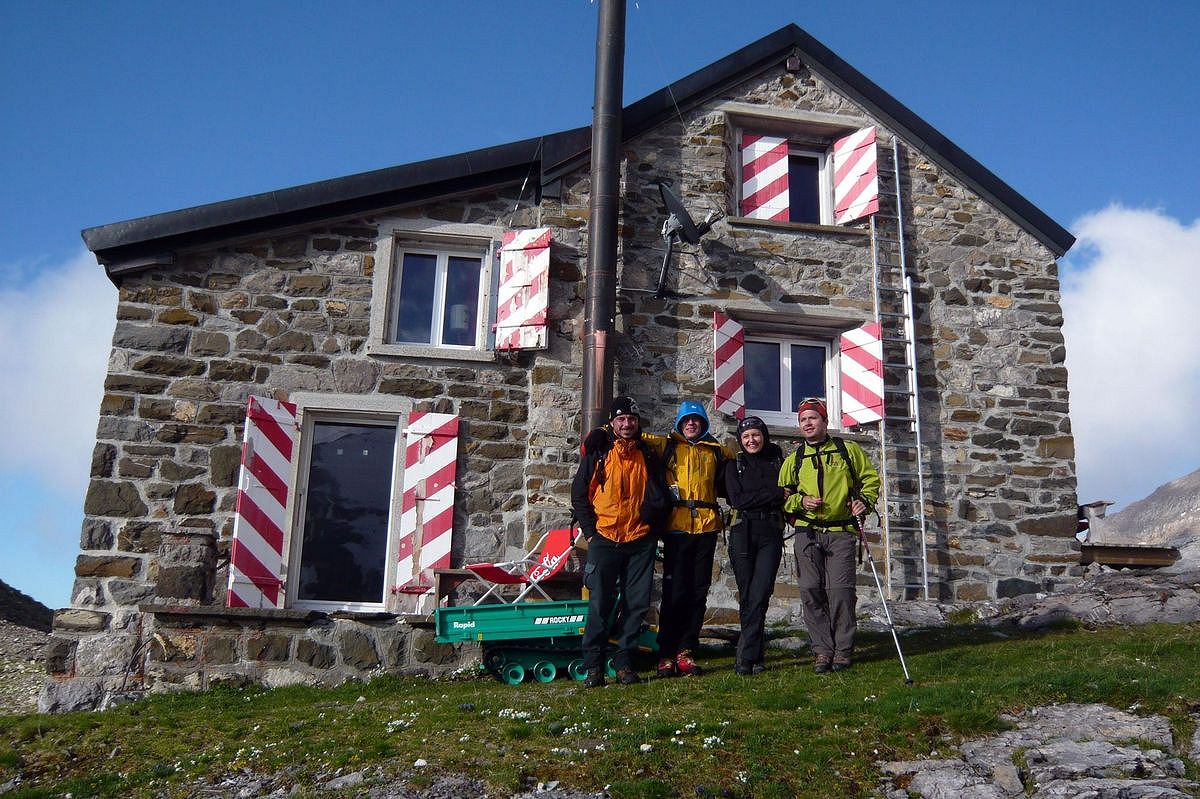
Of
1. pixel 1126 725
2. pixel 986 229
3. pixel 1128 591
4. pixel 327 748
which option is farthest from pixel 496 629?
pixel 986 229

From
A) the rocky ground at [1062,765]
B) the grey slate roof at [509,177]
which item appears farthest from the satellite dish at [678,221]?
the rocky ground at [1062,765]

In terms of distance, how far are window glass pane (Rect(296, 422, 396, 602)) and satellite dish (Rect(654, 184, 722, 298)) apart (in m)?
3.05

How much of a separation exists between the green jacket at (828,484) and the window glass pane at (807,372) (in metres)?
3.51

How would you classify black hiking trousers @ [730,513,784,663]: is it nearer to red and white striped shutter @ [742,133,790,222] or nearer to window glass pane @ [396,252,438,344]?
window glass pane @ [396,252,438,344]

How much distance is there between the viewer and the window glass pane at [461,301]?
35.4 feet

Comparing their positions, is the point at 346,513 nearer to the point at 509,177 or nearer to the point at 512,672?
the point at 512,672

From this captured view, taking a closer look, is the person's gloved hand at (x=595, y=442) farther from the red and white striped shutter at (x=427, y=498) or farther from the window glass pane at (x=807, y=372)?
the window glass pane at (x=807, y=372)

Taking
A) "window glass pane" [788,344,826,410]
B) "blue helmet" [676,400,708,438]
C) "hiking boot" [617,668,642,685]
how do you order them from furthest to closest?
1. "window glass pane" [788,344,826,410]
2. "blue helmet" [676,400,708,438]
3. "hiking boot" [617,668,642,685]

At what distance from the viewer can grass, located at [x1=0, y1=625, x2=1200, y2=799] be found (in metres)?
5.45

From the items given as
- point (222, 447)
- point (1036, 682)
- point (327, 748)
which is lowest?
point (327, 748)

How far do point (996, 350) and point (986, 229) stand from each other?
140 centimetres

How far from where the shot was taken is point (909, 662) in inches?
310

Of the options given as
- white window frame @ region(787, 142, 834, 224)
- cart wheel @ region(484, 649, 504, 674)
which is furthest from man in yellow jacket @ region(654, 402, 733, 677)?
white window frame @ region(787, 142, 834, 224)

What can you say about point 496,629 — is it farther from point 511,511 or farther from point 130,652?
point 130,652
